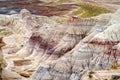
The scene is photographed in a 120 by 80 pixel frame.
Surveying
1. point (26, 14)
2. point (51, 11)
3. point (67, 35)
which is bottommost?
point (51, 11)

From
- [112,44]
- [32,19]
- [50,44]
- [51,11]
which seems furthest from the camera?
[51,11]

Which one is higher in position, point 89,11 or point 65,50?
point 65,50

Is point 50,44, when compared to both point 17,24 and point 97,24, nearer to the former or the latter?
point 97,24

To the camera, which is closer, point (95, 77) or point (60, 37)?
point (95, 77)

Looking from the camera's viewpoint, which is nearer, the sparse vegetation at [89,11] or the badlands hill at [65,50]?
the badlands hill at [65,50]

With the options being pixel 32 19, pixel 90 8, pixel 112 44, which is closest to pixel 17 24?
pixel 32 19

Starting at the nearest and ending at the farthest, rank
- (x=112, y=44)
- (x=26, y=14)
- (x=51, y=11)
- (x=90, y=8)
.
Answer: (x=112, y=44)
(x=26, y=14)
(x=90, y=8)
(x=51, y=11)

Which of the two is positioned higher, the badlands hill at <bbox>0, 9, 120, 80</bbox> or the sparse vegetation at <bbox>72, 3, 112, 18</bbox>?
the badlands hill at <bbox>0, 9, 120, 80</bbox>

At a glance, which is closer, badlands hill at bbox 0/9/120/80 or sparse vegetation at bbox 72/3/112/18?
badlands hill at bbox 0/9/120/80

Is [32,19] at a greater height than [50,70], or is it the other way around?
[50,70]

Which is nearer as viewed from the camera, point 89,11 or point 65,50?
point 65,50

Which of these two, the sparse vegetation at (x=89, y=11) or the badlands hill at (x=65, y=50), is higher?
the badlands hill at (x=65, y=50)
